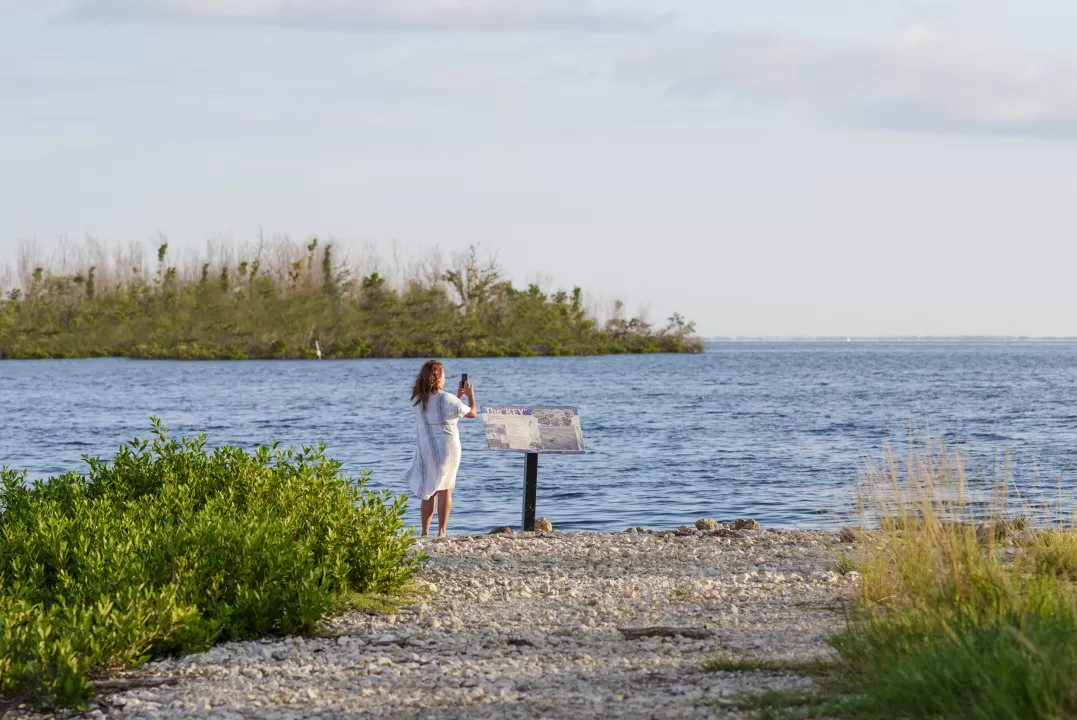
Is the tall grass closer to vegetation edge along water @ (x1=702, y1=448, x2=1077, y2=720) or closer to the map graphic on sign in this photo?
vegetation edge along water @ (x1=702, y1=448, x2=1077, y2=720)

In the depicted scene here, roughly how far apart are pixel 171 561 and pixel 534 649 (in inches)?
101

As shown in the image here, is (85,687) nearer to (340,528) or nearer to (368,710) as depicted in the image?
(368,710)

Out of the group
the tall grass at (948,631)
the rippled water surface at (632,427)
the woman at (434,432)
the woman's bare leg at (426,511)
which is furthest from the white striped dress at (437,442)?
the tall grass at (948,631)

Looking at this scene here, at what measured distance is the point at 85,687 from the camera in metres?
6.02

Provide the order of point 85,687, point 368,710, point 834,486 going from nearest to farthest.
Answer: point 368,710
point 85,687
point 834,486

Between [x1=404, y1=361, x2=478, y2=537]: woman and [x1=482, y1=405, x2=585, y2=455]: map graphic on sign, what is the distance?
Result: 45 cm

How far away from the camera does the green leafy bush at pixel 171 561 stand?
20.9ft

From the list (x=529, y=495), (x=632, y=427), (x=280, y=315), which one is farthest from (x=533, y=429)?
(x=280, y=315)

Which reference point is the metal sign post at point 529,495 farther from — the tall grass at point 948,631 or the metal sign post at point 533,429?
the tall grass at point 948,631

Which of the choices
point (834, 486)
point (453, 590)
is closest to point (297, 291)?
point (834, 486)

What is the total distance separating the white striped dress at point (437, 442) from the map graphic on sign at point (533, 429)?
1.68 feet

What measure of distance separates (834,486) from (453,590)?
43.5 ft

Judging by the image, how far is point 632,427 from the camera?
35.5m

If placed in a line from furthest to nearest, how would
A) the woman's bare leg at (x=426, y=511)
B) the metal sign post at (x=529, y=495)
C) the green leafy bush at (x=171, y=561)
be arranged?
the metal sign post at (x=529, y=495)
the woman's bare leg at (x=426, y=511)
the green leafy bush at (x=171, y=561)
